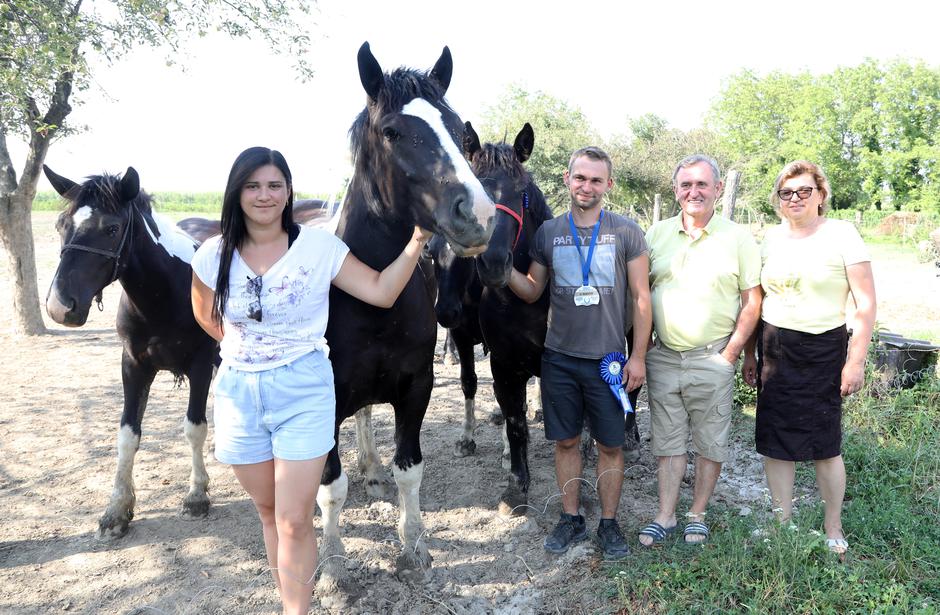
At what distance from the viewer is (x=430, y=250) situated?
3.37 metres

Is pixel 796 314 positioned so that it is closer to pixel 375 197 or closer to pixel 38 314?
pixel 375 197

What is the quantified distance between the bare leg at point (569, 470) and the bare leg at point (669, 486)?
1.59 ft

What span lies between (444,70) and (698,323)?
1838 mm

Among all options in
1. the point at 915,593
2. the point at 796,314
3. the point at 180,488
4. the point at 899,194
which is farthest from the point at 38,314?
the point at 899,194

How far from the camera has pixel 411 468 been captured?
3023mm

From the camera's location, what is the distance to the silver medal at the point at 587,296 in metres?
2.99

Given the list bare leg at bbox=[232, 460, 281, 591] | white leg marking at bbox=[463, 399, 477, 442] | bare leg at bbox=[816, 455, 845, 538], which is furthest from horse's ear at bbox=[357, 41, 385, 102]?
white leg marking at bbox=[463, 399, 477, 442]

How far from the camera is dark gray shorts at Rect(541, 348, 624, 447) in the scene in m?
3.04

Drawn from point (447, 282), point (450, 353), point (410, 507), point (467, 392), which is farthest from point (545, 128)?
point (410, 507)

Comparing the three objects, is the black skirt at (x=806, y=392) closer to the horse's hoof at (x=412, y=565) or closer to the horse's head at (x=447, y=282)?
the horse's head at (x=447, y=282)

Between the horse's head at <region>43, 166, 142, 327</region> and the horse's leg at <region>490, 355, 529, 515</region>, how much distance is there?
94.7 inches

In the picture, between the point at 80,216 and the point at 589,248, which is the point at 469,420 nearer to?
the point at 589,248

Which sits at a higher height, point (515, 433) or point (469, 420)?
point (515, 433)

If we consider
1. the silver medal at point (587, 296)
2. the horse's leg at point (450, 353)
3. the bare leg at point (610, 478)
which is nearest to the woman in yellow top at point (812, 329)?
the bare leg at point (610, 478)
